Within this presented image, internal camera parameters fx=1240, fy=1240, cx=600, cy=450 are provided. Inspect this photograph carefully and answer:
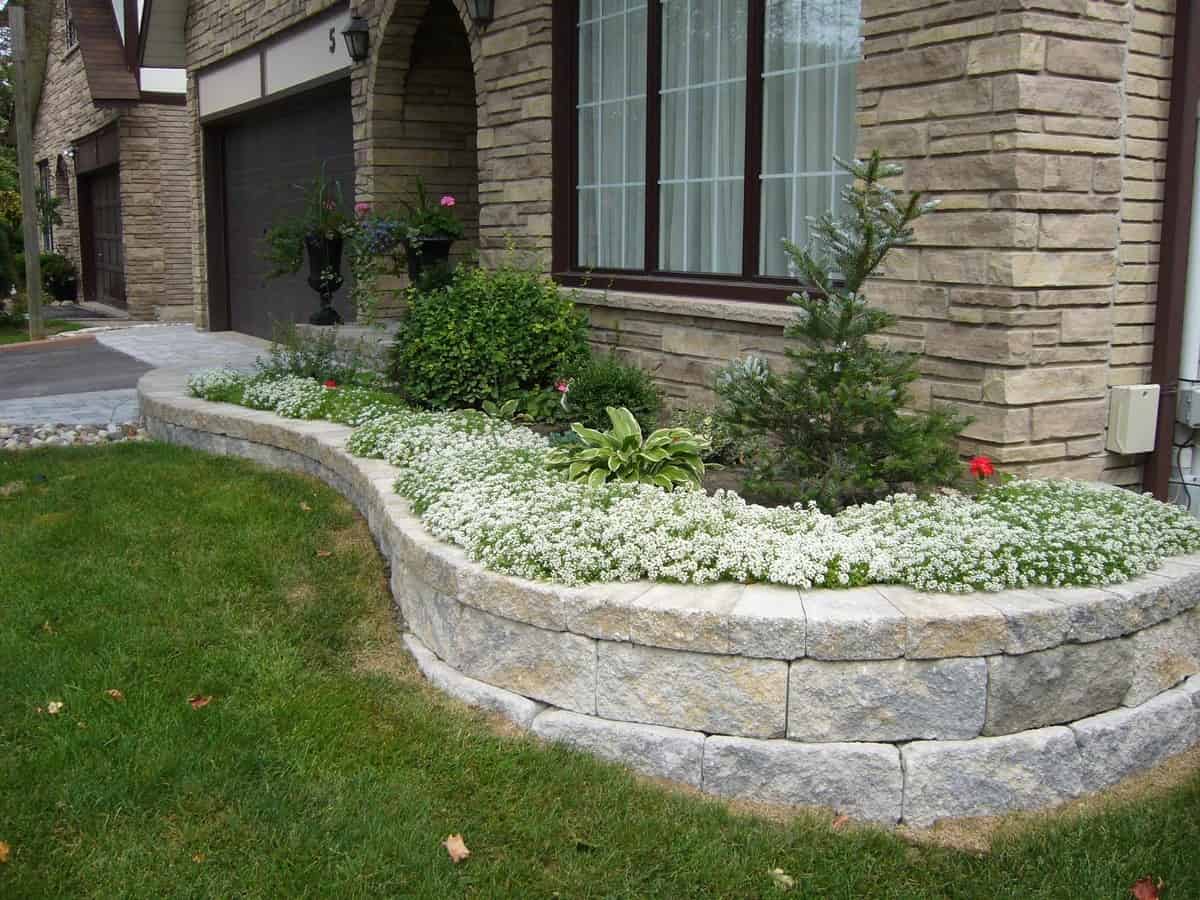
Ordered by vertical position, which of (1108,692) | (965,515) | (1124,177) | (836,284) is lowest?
(1108,692)

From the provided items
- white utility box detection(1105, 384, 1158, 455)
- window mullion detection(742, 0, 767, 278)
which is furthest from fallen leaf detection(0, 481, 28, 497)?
white utility box detection(1105, 384, 1158, 455)

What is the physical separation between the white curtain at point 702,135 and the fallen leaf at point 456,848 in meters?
3.74

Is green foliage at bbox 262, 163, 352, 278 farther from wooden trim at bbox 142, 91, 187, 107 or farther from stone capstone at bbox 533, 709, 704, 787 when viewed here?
wooden trim at bbox 142, 91, 187, 107

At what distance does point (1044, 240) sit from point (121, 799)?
3584mm

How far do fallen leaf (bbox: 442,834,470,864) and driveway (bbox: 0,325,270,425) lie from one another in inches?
262

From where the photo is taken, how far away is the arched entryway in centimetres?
930

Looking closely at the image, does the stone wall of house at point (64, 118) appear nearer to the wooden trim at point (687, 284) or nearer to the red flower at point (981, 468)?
the wooden trim at point (687, 284)

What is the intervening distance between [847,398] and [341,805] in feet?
7.07

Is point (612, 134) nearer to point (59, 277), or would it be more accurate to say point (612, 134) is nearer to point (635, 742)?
point (635, 742)

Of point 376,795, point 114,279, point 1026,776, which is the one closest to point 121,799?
point 376,795

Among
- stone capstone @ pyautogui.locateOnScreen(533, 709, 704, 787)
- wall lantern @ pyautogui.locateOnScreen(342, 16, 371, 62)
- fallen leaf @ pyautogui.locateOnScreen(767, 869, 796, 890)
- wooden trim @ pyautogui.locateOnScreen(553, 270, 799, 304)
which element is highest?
wall lantern @ pyautogui.locateOnScreen(342, 16, 371, 62)

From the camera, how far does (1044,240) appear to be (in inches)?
179

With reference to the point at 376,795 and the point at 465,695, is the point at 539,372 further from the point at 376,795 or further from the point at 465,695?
the point at 376,795

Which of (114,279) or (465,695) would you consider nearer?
(465,695)
